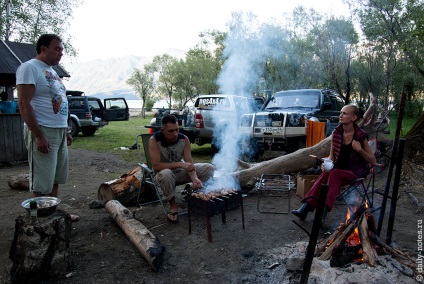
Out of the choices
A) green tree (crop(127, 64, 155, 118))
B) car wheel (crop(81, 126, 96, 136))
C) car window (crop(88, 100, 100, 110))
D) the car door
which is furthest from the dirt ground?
green tree (crop(127, 64, 155, 118))

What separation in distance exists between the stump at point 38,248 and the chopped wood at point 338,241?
2219mm

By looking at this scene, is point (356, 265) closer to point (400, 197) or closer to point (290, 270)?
point (290, 270)

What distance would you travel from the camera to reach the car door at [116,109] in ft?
66.5

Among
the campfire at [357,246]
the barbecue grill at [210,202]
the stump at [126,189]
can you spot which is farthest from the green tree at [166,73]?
the campfire at [357,246]

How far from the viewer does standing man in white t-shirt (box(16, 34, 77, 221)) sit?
3.11 meters

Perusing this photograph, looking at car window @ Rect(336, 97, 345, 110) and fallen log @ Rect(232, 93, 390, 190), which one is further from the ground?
car window @ Rect(336, 97, 345, 110)

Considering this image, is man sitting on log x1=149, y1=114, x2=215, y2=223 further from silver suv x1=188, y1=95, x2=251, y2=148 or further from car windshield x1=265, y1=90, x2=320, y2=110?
car windshield x1=265, y1=90, x2=320, y2=110

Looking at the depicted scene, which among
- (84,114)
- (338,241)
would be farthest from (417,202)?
(84,114)

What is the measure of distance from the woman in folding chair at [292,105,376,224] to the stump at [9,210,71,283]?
8.45ft

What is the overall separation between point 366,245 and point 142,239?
78.7 inches

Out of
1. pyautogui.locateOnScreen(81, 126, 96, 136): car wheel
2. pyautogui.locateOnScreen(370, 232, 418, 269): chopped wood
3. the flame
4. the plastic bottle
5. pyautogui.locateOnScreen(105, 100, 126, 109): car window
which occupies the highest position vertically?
pyautogui.locateOnScreen(105, 100, 126, 109): car window

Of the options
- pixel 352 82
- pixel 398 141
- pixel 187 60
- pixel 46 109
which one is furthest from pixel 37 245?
pixel 187 60

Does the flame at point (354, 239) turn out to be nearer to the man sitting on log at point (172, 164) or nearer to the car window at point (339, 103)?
the man sitting on log at point (172, 164)

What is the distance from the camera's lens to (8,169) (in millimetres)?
7566
